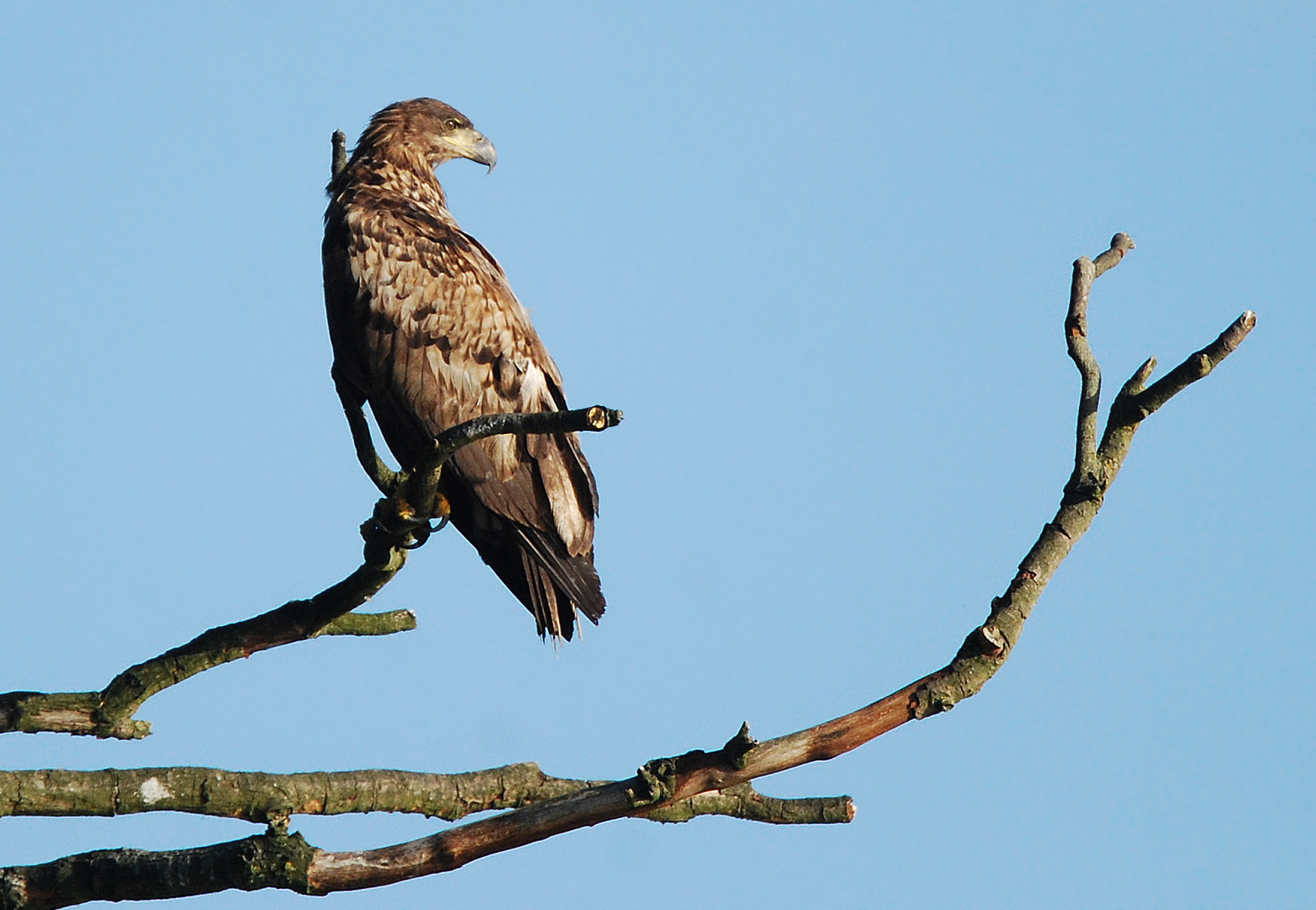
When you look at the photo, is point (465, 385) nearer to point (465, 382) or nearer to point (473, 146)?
point (465, 382)

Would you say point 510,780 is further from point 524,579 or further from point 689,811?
point 524,579

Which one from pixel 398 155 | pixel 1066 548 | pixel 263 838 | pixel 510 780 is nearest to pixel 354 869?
pixel 263 838

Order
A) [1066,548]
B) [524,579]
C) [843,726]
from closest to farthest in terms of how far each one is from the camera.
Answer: [843,726] → [1066,548] → [524,579]

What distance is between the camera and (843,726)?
160 inches

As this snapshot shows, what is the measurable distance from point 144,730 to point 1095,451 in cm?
327

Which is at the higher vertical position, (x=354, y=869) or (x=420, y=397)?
(x=420, y=397)

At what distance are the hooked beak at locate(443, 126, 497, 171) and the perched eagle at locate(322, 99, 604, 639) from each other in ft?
3.39

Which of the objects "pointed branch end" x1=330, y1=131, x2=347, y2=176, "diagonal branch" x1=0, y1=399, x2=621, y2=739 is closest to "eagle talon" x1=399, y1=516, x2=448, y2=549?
"diagonal branch" x1=0, y1=399, x2=621, y2=739

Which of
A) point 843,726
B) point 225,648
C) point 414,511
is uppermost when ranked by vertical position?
point 414,511

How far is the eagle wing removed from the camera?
6.31 m

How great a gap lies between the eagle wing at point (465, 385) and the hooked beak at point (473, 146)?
113cm

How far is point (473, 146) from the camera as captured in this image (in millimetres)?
7816

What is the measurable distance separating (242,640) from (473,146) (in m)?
3.74

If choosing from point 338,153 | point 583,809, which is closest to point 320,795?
point 583,809
